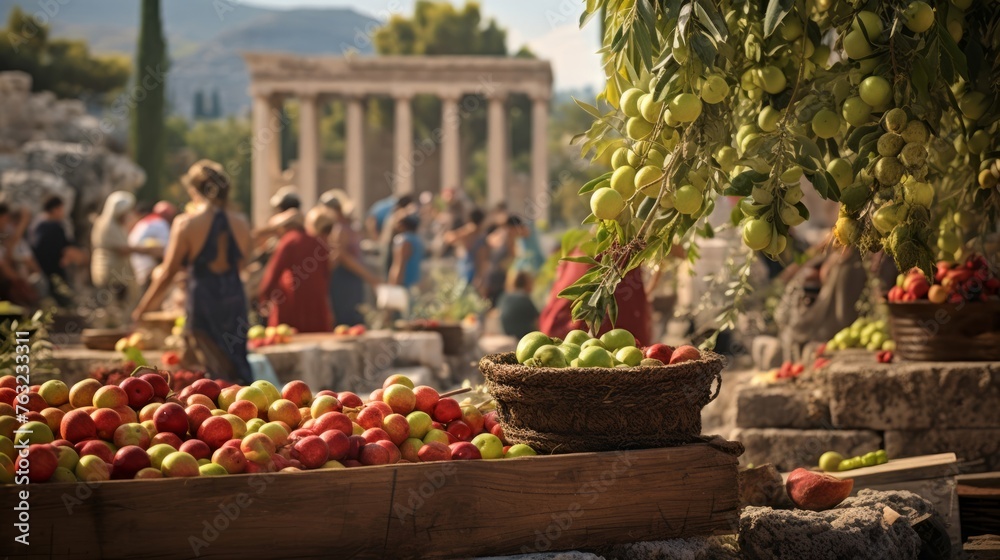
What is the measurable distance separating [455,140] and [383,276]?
34033 millimetres

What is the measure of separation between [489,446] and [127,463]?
42.5 inches

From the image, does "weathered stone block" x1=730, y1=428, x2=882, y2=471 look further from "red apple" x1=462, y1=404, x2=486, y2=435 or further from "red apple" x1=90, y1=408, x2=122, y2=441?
"red apple" x1=90, y1=408, x2=122, y2=441

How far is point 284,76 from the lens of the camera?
44312 millimetres

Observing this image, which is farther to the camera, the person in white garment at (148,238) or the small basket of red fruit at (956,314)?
the person in white garment at (148,238)

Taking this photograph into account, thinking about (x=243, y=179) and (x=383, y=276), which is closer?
(x=383, y=276)

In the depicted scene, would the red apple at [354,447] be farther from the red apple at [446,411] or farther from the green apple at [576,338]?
the green apple at [576,338]

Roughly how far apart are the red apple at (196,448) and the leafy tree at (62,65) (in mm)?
37448

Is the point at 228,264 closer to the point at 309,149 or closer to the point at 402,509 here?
the point at 402,509

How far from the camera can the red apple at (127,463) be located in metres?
2.92

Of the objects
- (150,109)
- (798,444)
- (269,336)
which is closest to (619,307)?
(798,444)

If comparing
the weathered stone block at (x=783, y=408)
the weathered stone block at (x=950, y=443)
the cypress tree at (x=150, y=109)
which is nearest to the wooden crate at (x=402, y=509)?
the weathered stone block at (x=950, y=443)

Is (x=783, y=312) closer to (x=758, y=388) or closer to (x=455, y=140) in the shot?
(x=758, y=388)

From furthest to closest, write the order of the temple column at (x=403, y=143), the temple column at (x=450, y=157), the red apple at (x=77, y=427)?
the temple column at (x=450, y=157)
the temple column at (x=403, y=143)
the red apple at (x=77, y=427)

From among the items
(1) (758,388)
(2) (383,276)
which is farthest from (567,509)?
(2) (383,276)
